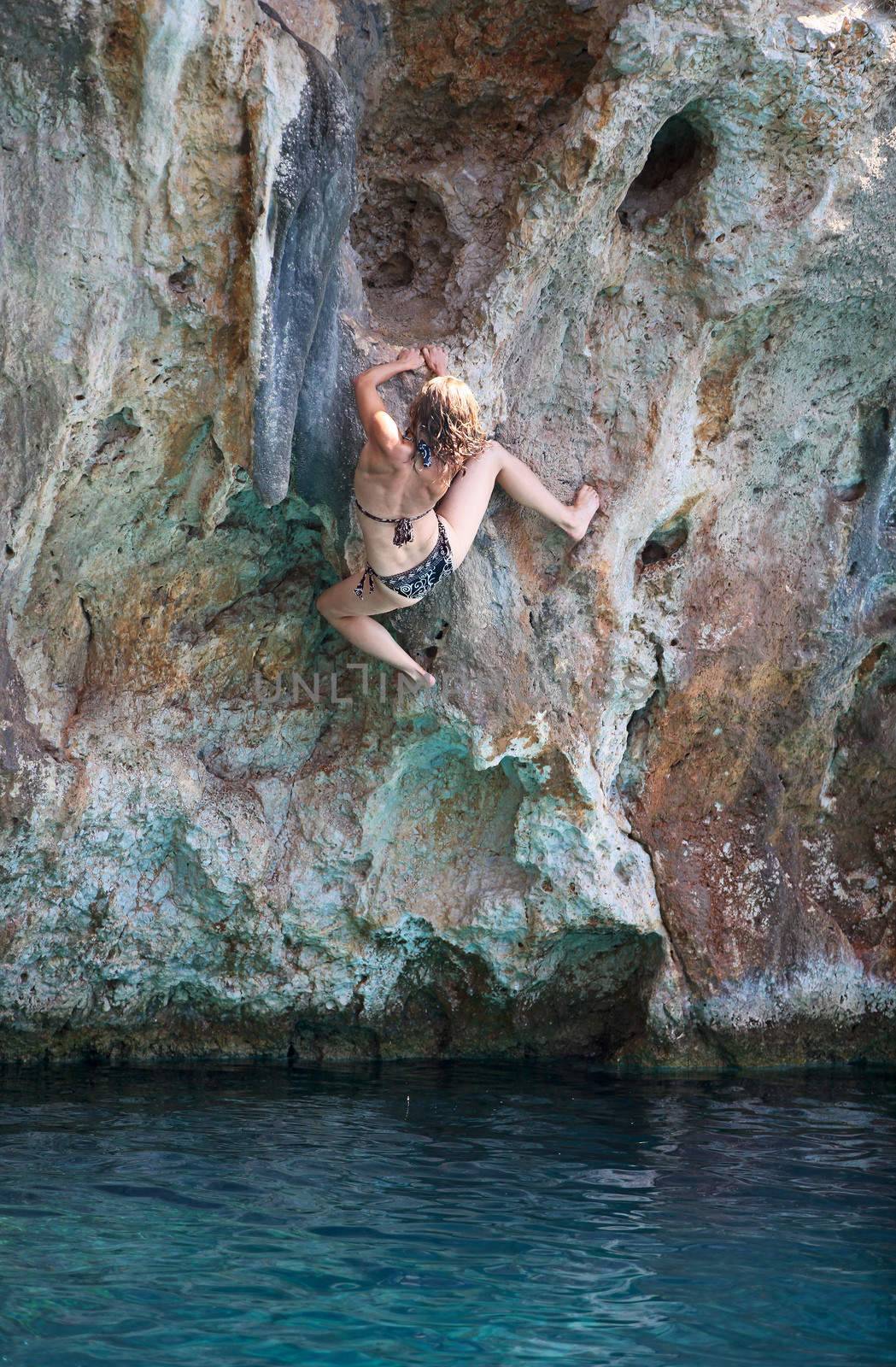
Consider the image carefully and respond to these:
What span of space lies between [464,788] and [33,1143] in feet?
8.96

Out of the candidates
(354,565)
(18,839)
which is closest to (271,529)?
(354,565)

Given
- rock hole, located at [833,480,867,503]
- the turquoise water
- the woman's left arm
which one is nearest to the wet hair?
the woman's left arm

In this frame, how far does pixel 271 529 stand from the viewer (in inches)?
253

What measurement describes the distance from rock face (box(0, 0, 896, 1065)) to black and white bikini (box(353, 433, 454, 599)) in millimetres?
331

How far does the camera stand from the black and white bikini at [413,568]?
5793 millimetres

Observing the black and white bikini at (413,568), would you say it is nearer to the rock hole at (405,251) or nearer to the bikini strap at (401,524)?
the bikini strap at (401,524)

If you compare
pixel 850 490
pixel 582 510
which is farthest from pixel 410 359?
pixel 850 490

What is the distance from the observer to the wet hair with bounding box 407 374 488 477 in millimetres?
5465

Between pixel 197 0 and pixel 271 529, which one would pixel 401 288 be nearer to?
pixel 271 529

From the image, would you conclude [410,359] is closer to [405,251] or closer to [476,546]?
[405,251]

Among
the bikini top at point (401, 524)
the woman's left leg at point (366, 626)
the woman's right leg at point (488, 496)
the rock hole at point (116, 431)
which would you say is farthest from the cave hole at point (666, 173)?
the rock hole at point (116, 431)

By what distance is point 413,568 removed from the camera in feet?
19.5

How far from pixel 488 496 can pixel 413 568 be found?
0.54 metres

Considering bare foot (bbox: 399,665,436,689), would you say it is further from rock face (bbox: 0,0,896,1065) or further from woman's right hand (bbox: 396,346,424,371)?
woman's right hand (bbox: 396,346,424,371)
